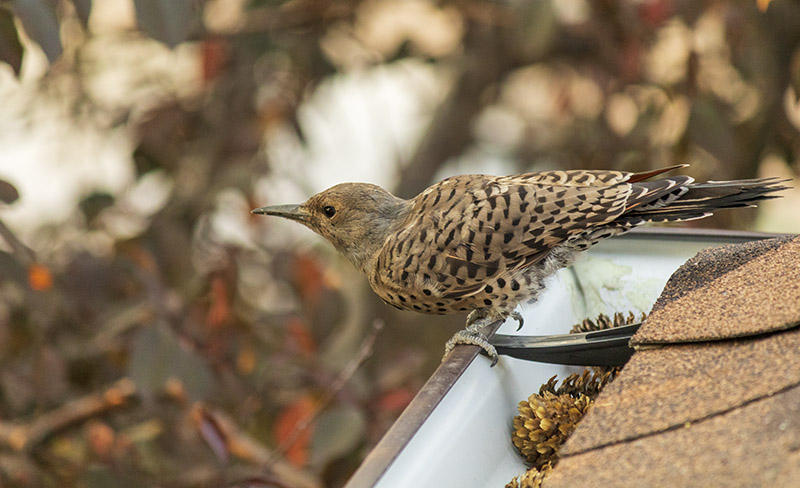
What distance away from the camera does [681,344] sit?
1389 mm

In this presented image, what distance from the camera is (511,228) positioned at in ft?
6.60

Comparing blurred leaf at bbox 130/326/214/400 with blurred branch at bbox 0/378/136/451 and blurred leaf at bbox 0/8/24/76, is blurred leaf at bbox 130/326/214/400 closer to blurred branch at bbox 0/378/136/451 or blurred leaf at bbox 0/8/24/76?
blurred branch at bbox 0/378/136/451

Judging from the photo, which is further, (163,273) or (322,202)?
(163,273)

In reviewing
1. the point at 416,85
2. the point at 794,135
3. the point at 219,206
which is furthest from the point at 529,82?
the point at 219,206

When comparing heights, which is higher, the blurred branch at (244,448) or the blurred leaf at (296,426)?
the blurred branch at (244,448)

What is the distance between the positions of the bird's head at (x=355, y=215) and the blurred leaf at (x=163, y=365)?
0.41m

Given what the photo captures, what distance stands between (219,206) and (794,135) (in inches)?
86.9

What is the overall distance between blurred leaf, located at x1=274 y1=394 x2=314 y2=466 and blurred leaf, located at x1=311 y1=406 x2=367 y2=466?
1.21 ft

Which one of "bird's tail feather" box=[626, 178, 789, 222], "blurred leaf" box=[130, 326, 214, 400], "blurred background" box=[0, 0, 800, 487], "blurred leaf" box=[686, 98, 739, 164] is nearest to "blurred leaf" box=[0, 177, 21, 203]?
"blurred background" box=[0, 0, 800, 487]

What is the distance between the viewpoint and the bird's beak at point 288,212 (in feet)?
7.70

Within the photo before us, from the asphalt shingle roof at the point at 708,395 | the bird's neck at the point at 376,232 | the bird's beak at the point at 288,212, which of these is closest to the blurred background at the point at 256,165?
the bird's neck at the point at 376,232

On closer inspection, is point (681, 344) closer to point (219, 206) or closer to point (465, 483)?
point (465, 483)

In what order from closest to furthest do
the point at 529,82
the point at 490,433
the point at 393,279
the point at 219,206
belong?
1. the point at 490,433
2. the point at 393,279
3. the point at 219,206
4. the point at 529,82

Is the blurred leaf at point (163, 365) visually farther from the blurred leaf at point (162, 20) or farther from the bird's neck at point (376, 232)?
the blurred leaf at point (162, 20)
